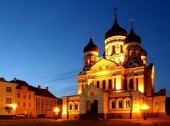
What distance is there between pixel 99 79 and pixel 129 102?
1157 centimetres

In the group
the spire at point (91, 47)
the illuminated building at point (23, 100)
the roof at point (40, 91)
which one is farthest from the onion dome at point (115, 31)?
the illuminated building at point (23, 100)

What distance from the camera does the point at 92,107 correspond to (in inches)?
2351

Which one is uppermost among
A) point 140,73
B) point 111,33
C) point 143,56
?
point 111,33

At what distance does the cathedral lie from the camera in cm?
5634

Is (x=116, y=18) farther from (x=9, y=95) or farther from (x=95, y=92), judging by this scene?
(x=9, y=95)

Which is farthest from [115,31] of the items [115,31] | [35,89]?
[35,89]

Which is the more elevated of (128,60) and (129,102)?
(128,60)

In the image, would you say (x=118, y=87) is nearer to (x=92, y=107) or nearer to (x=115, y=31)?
(x=92, y=107)

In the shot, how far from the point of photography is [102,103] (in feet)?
187

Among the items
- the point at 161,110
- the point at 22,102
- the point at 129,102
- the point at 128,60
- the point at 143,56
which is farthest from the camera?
the point at 143,56

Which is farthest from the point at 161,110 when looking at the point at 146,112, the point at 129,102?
the point at 129,102

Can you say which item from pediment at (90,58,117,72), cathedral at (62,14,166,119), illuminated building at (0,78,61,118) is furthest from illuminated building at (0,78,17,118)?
pediment at (90,58,117,72)

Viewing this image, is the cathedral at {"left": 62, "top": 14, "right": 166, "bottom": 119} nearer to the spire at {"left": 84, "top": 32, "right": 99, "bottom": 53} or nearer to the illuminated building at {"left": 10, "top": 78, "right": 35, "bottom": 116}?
the spire at {"left": 84, "top": 32, "right": 99, "bottom": 53}

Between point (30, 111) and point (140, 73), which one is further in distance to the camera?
point (30, 111)
